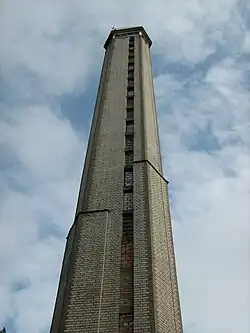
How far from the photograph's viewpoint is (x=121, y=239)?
496 inches

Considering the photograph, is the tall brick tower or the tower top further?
the tower top

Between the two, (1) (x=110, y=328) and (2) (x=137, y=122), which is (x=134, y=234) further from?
(2) (x=137, y=122)

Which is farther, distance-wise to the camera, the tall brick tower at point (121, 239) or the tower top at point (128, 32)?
the tower top at point (128, 32)

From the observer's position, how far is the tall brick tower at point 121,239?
1079 centimetres

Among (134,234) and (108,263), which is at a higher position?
(134,234)

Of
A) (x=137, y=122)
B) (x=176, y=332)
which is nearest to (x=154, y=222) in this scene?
(x=176, y=332)

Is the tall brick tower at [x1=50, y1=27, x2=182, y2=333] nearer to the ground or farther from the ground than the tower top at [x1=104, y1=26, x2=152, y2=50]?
nearer to the ground

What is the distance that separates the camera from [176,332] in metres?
11.0

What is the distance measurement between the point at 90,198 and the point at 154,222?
2.25 meters

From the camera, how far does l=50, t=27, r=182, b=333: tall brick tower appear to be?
10789 millimetres

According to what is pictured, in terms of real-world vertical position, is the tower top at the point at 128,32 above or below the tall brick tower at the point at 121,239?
above

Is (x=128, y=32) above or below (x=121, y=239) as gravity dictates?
above

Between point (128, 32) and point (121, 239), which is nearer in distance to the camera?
point (121, 239)

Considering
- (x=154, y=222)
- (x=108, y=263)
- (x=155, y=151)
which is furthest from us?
(x=155, y=151)
